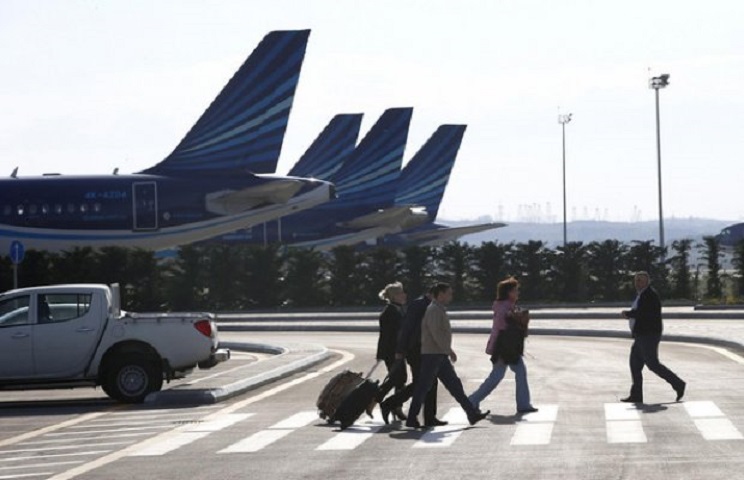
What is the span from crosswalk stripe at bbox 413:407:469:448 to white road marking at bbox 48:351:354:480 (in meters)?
2.82

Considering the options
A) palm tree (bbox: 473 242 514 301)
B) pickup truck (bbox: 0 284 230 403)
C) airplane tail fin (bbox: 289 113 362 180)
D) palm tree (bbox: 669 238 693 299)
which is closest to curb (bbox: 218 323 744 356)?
pickup truck (bbox: 0 284 230 403)

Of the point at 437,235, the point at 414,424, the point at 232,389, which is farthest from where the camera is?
the point at 437,235

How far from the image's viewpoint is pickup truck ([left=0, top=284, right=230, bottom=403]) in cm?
2284

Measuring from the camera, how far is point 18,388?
908 inches

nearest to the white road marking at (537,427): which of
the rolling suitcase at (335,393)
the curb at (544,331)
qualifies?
the rolling suitcase at (335,393)

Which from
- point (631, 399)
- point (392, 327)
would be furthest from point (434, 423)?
point (631, 399)

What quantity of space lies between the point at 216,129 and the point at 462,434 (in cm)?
3965

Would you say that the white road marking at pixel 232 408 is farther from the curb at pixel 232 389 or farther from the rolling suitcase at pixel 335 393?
the rolling suitcase at pixel 335 393

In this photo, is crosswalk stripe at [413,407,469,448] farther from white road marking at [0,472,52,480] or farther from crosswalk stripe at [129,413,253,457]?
white road marking at [0,472,52,480]

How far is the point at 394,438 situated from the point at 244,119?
3985 centimetres

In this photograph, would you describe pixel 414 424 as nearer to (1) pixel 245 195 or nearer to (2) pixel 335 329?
(2) pixel 335 329

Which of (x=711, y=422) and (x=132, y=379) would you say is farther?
(x=132, y=379)

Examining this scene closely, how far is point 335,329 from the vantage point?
44906 millimetres

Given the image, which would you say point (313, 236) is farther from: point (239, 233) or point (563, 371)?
point (563, 371)
